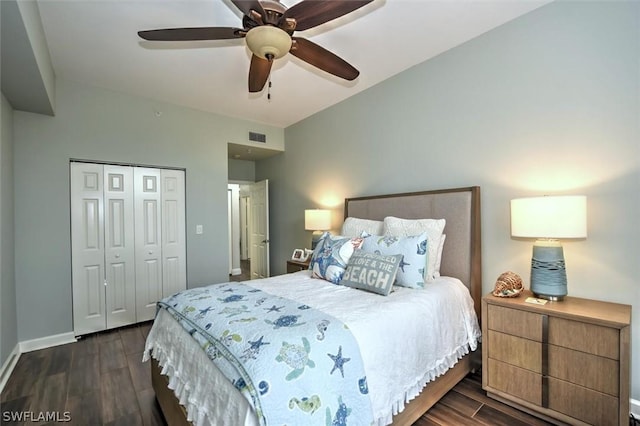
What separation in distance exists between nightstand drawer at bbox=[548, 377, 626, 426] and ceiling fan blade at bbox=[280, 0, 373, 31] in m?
2.48

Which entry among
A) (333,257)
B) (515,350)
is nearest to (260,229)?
(333,257)

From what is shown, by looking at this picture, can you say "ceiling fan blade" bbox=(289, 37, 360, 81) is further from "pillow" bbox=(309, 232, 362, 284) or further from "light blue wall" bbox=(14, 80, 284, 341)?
"light blue wall" bbox=(14, 80, 284, 341)

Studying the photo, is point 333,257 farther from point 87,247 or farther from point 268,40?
point 87,247

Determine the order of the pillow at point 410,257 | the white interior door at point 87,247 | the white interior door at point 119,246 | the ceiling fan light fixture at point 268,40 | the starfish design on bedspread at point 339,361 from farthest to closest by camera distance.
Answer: the white interior door at point 119,246
the white interior door at point 87,247
the pillow at point 410,257
the ceiling fan light fixture at point 268,40
the starfish design on bedspread at point 339,361

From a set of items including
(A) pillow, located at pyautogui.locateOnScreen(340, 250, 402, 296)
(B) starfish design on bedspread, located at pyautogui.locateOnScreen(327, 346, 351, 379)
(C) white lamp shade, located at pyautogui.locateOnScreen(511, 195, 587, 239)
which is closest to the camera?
(B) starfish design on bedspread, located at pyautogui.locateOnScreen(327, 346, 351, 379)

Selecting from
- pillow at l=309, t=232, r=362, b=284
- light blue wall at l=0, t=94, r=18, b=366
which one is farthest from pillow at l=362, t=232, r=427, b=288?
light blue wall at l=0, t=94, r=18, b=366

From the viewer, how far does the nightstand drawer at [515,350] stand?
182 centimetres

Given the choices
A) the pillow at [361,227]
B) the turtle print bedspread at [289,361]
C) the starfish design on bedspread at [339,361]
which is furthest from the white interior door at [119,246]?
the starfish design on bedspread at [339,361]

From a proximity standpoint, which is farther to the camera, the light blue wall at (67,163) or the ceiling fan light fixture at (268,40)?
the light blue wall at (67,163)

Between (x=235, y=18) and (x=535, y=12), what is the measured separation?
2.28 meters

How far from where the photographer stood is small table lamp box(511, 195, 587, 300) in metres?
1.74

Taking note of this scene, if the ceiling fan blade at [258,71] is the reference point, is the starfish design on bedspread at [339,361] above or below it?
below

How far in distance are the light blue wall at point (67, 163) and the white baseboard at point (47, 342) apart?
0.04m

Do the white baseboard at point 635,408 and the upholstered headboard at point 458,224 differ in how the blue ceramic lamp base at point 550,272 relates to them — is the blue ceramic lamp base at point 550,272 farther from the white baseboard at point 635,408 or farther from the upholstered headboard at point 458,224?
the white baseboard at point 635,408
